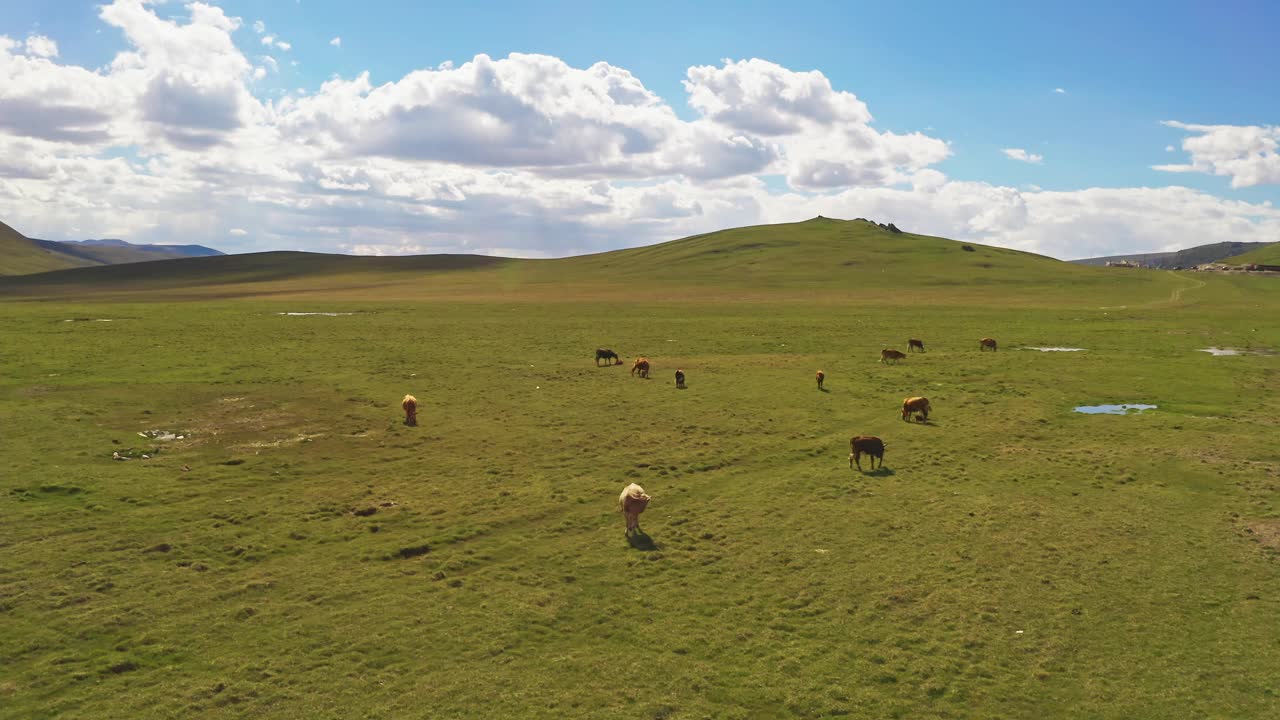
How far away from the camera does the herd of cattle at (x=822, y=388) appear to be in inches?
803

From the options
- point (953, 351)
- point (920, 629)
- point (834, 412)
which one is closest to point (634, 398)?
point (834, 412)

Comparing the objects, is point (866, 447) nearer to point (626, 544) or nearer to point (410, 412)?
point (626, 544)

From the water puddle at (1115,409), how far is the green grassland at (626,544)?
96cm

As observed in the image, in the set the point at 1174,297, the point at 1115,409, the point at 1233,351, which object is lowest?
the point at 1115,409

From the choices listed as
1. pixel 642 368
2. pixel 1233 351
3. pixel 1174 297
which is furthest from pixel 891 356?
pixel 1174 297

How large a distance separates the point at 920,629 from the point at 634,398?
2387 centimetres

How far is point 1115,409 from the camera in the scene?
37.3 meters

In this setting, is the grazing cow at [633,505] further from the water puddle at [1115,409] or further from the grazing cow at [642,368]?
the water puddle at [1115,409]

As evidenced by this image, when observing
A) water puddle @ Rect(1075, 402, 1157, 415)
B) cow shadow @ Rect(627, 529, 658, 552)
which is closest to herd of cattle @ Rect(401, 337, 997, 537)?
cow shadow @ Rect(627, 529, 658, 552)

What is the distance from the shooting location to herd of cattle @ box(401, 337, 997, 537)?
803 inches

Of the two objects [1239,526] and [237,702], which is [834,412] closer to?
[1239,526]

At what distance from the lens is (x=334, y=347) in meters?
55.1

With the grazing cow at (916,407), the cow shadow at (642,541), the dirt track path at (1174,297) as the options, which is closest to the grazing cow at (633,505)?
the cow shadow at (642,541)

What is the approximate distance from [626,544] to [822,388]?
24378 mm
